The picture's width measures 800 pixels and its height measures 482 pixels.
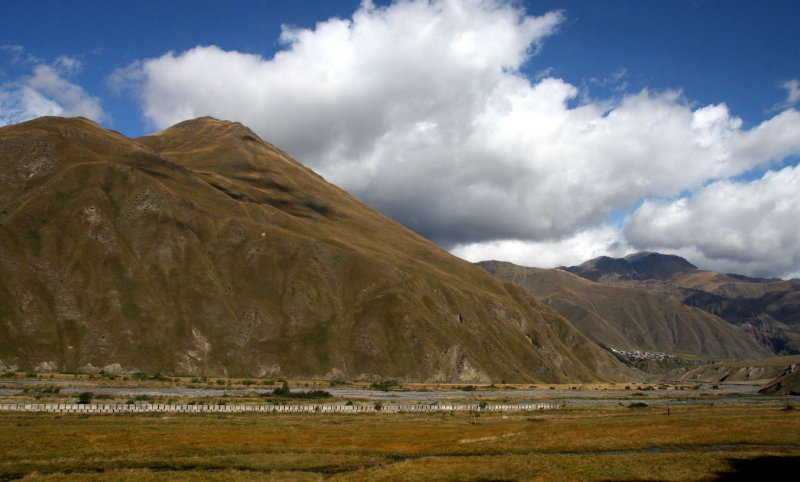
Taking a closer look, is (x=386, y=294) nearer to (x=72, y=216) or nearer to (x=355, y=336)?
(x=355, y=336)

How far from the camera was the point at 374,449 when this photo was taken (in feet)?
144

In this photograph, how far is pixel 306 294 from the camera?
592 ft

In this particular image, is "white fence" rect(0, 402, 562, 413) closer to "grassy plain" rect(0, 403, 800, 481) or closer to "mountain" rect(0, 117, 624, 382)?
"grassy plain" rect(0, 403, 800, 481)

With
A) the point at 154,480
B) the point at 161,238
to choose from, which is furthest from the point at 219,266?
the point at 154,480

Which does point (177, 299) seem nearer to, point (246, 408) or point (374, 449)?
point (246, 408)

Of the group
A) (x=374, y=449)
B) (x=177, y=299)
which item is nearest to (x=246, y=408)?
(x=374, y=449)

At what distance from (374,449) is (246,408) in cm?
3751

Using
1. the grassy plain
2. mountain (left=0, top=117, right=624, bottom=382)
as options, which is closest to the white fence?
the grassy plain

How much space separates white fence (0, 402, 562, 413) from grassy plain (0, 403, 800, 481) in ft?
16.3

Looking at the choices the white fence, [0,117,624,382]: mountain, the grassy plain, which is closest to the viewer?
the grassy plain

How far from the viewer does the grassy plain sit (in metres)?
33.6

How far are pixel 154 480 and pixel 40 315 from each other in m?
131

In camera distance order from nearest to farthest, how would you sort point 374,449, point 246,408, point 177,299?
point 374,449 → point 246,408 → point 177,299

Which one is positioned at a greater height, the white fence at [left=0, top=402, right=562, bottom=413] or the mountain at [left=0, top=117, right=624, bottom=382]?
the mountain at [left=0, top=117, right=624, bottom=382]
